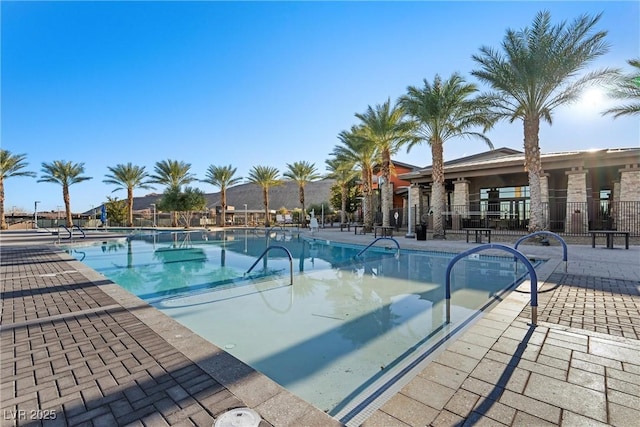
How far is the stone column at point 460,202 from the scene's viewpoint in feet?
64.8

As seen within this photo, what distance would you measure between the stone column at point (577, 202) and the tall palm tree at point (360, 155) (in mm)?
11431

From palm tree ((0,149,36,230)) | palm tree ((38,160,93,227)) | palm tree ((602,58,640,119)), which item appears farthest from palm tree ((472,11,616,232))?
palm tree ((0,149,36,230))

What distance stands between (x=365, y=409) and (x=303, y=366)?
1.45 m

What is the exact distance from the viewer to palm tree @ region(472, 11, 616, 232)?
12336 mm

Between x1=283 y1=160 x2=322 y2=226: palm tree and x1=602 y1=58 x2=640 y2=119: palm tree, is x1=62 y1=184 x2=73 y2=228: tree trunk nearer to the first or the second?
x1=283 y1=160 x2=322 y2=226: palm tree

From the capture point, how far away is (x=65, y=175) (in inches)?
1337

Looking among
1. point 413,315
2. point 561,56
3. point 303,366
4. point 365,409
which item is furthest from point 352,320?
point 561,56

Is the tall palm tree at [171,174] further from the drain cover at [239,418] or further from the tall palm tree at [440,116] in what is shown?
the drain cover at [239,418]

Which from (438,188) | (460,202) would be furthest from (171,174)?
(460,202)

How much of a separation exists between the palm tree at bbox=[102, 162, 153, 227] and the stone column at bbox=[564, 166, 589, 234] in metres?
38.2

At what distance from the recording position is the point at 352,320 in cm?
531

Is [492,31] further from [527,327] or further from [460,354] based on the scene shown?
[460,354]

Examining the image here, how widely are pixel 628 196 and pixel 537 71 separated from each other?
7997mm

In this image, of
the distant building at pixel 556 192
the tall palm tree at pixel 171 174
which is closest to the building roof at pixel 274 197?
the tall palm tree at pixel 171 174
